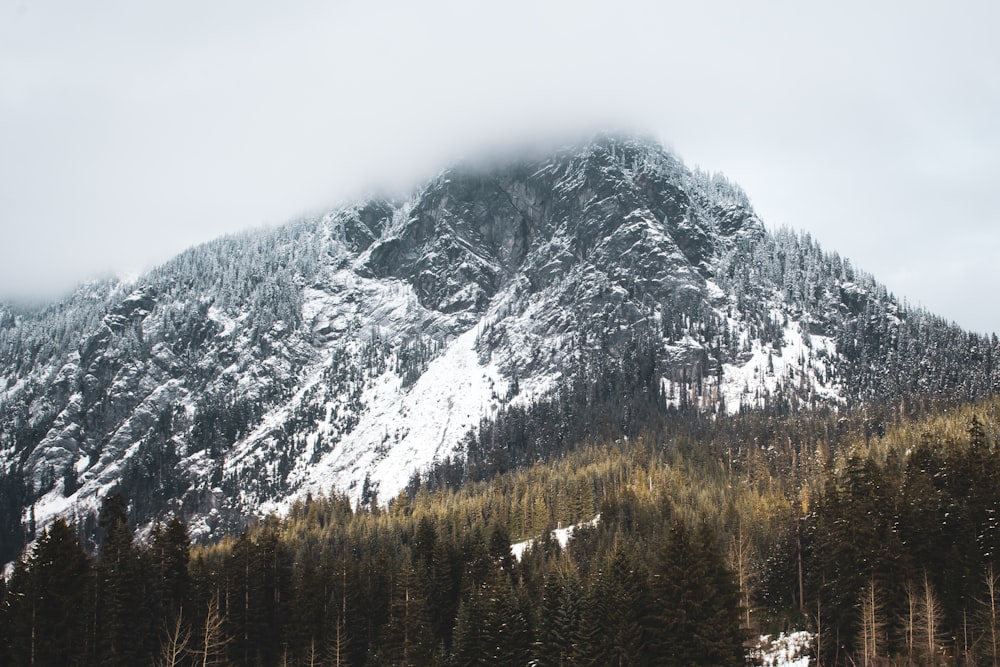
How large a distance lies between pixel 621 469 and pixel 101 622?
11124 centimetres

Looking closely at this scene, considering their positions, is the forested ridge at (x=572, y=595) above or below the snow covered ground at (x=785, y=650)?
above

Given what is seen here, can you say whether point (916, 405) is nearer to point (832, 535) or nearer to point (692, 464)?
point (692, 464)

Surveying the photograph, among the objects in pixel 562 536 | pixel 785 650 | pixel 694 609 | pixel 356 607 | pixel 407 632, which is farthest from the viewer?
pixel 562 536

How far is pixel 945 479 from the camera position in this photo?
207ft

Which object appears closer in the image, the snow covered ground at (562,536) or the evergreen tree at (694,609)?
the evergreen tree at (694,609)

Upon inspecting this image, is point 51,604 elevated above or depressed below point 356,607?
above

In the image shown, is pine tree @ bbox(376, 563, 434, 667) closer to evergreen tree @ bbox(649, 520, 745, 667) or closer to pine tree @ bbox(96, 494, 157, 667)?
pine tree @ bbox(96, 494, 157, 667)

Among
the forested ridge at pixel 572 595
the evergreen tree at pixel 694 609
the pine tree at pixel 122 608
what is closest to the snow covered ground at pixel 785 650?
the forested ridge at pixel 572 595

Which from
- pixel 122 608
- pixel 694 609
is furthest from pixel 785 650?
pixel 122 608

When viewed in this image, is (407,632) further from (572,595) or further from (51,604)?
(51,604)

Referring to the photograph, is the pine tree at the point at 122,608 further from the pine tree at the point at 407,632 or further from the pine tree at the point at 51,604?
the pine tree at the point at 407,632

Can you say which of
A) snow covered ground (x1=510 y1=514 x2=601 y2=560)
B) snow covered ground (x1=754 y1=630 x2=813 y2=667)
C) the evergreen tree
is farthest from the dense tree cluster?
snow covered ground (x1=510 y1=514 x2=601 y2=560)

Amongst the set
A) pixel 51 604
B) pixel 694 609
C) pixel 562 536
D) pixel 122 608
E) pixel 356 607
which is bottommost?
pixel 562 536

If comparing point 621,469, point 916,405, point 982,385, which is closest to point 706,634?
point 621,469
